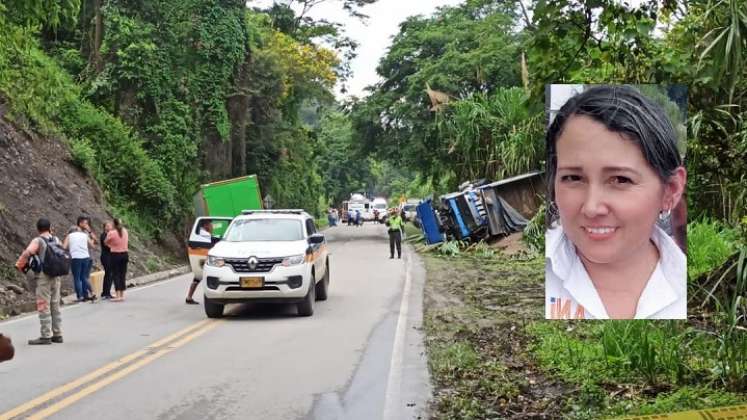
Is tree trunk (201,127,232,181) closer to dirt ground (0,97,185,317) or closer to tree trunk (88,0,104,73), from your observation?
tree trunk (88,0,104,73)

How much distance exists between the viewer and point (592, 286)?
6.23 meters

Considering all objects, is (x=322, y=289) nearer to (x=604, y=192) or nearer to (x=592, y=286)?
(x=592, y=286)

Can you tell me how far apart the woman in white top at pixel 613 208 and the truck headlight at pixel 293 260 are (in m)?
7.66

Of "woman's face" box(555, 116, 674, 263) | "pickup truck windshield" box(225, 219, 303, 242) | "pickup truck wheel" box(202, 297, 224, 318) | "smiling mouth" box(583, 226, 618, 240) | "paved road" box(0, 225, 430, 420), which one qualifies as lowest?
"paved road" box(0, 225, 430, 420)

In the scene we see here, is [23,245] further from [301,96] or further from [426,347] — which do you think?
[301,96]

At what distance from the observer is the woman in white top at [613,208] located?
5898 millimetres

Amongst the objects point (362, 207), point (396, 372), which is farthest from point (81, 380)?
point (362, 207)

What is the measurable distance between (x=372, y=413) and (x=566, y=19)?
3780 mm

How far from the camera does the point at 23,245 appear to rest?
1806 cm

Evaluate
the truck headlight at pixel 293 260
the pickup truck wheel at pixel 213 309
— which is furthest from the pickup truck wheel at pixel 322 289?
the pickup truck wheel at pixel 213 309

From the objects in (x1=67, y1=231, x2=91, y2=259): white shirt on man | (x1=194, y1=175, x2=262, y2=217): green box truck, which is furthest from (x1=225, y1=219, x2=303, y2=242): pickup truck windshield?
(x1=194, y1=175, x2=262, y2=217): green box truck

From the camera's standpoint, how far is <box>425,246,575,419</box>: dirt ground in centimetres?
748

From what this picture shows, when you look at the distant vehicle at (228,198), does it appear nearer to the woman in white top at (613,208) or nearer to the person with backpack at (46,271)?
the person with backpack at (46,271)

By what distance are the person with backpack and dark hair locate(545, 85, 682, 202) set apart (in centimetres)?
765
